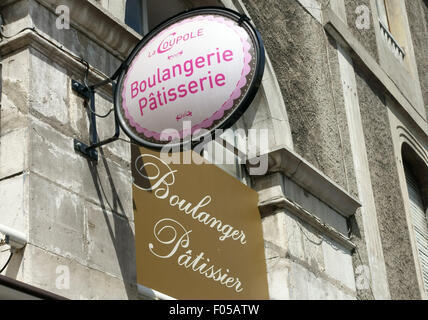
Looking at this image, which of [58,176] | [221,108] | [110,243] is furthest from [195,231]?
[221,108]

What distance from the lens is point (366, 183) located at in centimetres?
1079

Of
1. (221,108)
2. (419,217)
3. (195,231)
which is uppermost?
(419,217)

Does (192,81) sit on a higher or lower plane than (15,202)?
higher

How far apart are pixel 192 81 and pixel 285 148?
10.4ft

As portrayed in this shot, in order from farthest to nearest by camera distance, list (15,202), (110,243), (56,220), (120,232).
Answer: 1. (120,232)
2. (110,243)
3. (56,220)
4. (15,202)

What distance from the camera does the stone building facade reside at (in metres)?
6.14

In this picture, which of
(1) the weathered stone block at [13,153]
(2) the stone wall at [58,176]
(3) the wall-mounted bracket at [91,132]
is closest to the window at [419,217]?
(2) the stone wall at [58,176]

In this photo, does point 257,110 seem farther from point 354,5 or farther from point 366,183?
point 354,5

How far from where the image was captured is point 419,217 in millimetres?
12695

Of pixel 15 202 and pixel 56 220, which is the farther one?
pixel 56 220

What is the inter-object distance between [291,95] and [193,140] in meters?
4.15

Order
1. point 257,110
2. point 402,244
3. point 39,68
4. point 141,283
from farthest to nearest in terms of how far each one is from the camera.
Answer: point 402,244, point 257,110, point 141,283, point 39,68

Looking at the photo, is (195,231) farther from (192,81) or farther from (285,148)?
(192,81)

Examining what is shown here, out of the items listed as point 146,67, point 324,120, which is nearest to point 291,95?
point 324,120
